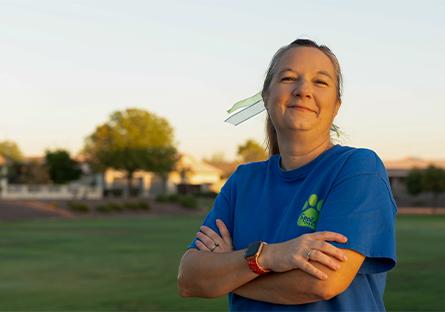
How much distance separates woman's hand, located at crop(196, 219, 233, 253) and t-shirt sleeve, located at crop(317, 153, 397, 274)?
513mm

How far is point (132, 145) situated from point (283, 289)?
276 feet

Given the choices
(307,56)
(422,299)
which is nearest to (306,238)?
(307,56)

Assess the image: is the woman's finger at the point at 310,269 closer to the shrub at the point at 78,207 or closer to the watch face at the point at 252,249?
the watch face at the point at 252,249

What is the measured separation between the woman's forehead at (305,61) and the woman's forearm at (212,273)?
76 centimetres

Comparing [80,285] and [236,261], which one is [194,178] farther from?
[236,261]

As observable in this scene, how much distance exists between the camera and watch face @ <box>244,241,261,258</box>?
2.93m

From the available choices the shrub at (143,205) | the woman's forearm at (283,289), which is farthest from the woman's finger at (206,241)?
the shrub at (143,205)

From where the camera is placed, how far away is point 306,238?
2844 millimetres

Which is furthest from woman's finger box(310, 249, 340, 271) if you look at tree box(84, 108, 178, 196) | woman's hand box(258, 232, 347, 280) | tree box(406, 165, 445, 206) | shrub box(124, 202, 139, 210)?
tree box(84, 108, 178, 196)

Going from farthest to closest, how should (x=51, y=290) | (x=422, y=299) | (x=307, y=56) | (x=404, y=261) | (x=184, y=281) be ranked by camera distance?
(x=404, y=261), (x=51, y=290), (x=422, y=299), (x=184, y=281), (x=307, y=56)

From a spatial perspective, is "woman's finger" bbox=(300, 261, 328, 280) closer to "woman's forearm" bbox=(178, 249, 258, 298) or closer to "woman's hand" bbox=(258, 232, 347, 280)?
"woman's hand" bbox=(258, 232, 347, 280)

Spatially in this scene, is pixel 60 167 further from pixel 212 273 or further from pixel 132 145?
pixel 212 273

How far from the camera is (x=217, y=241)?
324 centimetres

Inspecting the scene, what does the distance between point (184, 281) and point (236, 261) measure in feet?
1.30
